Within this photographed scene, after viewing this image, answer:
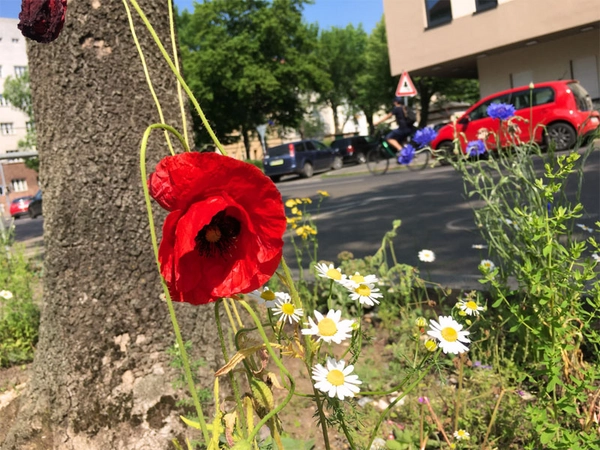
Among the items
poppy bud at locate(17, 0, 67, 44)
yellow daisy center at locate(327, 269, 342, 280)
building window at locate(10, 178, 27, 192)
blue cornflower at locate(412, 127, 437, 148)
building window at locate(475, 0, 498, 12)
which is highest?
building window at locate(475, 0, 498, 12)

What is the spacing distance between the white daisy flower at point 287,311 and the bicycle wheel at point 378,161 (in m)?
14.4

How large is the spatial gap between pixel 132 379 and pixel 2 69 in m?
60.5

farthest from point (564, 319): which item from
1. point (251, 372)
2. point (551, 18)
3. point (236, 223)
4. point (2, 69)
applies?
point (2, 69)

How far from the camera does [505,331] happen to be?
2357 mm

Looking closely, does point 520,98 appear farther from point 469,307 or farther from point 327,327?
point 327,327

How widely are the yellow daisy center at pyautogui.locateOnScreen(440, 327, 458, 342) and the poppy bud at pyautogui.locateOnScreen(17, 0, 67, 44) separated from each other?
2.59 ft

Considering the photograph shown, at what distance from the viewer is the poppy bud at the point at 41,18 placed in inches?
30.6

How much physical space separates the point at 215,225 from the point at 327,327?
269 mm

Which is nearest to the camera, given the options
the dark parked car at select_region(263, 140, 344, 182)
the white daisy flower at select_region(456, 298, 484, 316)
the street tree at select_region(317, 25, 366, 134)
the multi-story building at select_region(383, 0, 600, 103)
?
the white daisy flower at select_region(456, 298, 484, 316)

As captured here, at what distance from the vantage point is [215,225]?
721 millimetres

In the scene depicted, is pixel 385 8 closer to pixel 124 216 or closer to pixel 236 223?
pixel 124 216

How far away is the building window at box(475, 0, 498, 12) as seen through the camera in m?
18.0

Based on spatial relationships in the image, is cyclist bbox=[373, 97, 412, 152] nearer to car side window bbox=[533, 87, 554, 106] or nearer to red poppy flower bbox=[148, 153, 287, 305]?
car side window bbox=[533, 87, 554, 106]

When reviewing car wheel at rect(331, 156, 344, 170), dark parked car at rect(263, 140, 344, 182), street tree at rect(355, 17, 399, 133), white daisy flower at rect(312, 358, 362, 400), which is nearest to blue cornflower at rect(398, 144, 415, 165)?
white daisy flower at rect(312, 358, 362, 400)
